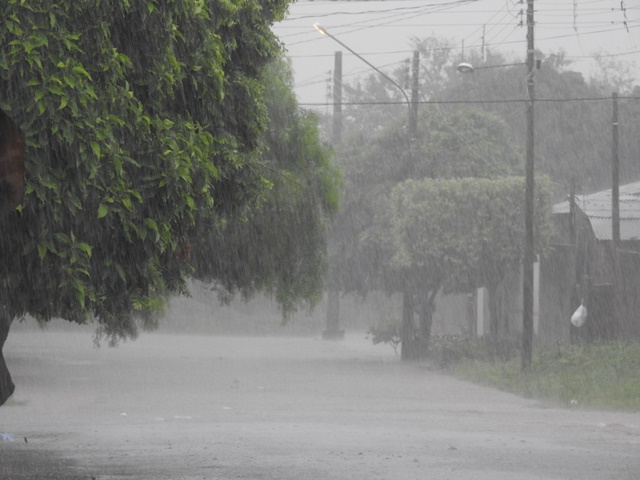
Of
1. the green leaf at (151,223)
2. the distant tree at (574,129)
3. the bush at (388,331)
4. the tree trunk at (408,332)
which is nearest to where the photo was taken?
the green leaf at (151,223)

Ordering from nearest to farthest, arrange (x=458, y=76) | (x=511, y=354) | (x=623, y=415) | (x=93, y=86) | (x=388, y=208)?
(x=93, y=86)
(x=623, y=415)
(x=511, y=354)
(x=388, y=208)
(x=458, y=76)

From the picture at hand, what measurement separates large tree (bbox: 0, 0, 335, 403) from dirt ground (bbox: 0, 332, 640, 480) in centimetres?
270

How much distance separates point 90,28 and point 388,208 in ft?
83.1

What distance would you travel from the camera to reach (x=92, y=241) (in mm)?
7801

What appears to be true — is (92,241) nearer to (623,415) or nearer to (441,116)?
(623,415)

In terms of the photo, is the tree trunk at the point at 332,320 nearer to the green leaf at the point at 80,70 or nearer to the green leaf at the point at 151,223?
the green leaf at the point at 151,223

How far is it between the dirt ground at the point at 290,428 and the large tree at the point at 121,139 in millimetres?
2700

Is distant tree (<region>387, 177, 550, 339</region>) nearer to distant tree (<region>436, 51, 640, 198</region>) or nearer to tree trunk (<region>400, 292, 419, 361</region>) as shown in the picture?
tree trunk (<region>400, 292, 419, 361</region>)

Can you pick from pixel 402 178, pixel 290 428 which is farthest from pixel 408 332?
pixel 290 428

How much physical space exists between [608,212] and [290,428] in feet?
66.7

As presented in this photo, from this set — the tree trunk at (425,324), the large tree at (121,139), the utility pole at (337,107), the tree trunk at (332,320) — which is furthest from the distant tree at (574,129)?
the large tree at (121,139)

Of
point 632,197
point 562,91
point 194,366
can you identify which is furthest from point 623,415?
point 562,91

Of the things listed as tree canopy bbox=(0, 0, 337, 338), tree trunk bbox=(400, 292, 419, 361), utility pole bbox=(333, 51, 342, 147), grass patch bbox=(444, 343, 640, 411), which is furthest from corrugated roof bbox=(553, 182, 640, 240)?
tree canopy bbox=(0, 0, 337, 338)

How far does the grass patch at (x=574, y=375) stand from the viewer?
19.8 m
